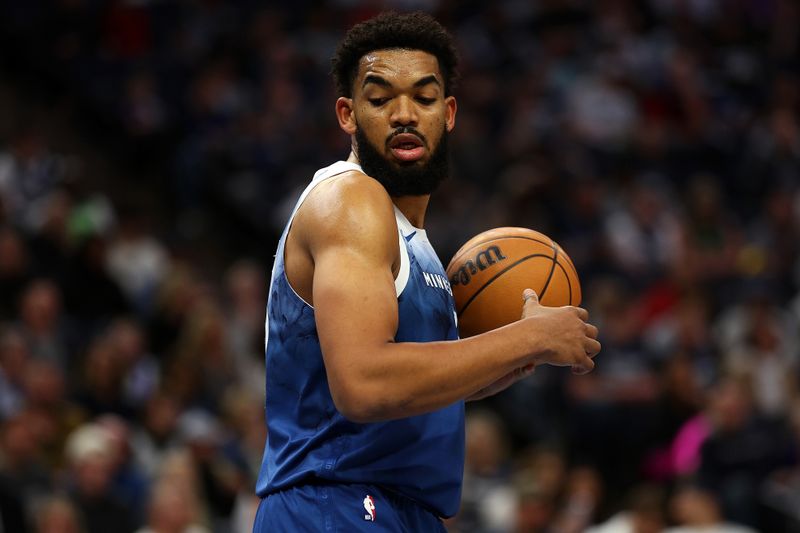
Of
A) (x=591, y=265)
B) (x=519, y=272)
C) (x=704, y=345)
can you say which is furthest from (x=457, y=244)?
(x=519, y=272)

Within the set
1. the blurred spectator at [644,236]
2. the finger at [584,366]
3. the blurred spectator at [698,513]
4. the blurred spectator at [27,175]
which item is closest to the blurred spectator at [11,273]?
the blurred spectator at [27,175]

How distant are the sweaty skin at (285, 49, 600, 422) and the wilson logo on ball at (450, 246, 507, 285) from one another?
1.69 feet

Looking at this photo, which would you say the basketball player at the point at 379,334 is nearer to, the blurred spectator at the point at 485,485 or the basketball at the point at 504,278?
the basketball at the point at 504,278

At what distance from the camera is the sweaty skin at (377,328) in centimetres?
323

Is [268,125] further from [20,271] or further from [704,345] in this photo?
[704,345]

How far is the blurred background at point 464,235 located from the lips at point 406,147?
4.60 metres

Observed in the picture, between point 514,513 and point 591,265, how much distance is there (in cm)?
353

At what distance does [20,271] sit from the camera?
409 inches

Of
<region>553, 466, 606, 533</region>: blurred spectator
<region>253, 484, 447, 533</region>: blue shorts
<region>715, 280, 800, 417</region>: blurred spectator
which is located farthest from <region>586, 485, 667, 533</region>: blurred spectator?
<region>253, 484, 447, 533</region>: blue shorts

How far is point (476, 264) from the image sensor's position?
13.7 feet

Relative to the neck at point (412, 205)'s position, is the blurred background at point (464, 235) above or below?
below

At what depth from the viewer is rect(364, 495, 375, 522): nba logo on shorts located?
11.6 feet

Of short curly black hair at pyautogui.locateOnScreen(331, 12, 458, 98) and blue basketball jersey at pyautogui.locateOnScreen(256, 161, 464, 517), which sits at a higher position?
short curly black hair at pyautogui.locateOnScreen(331, 12, 458, 98)

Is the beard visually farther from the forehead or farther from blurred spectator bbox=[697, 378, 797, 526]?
blurred spectator bbox=[697, 378, 797, 526]
